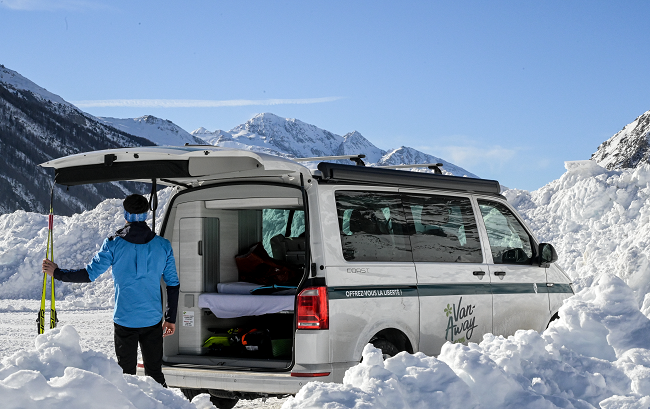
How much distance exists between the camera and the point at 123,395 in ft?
9.99

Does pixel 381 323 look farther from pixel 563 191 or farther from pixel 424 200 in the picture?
pixel 563 191

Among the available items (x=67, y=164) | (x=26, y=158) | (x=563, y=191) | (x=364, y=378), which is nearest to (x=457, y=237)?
(x=364, y=378)

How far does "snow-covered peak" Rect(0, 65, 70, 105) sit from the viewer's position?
4139 inches

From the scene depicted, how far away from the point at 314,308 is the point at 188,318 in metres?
1.51

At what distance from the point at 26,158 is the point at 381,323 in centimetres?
7473

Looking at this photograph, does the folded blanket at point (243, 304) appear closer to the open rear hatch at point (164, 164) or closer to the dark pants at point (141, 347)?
the dark pants at point (141, 347)

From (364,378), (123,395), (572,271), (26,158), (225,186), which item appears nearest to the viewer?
(123,395)

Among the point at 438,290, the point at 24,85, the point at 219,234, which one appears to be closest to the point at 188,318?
the point at 219,234

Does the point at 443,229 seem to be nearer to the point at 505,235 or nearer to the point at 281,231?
the point at 505,235

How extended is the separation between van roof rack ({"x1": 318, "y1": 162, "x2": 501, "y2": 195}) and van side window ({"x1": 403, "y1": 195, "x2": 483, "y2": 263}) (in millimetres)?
107

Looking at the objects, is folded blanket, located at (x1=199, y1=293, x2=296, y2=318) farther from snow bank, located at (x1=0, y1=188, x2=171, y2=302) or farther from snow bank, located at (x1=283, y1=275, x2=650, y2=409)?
snow bank, located at (x1=0, y1=188, x2=171, y2=302)

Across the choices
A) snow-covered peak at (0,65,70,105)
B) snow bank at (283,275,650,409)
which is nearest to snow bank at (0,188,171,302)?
snow bank at (283,275,650,409)

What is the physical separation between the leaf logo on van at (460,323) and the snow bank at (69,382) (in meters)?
2.56

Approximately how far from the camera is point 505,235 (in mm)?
6277
